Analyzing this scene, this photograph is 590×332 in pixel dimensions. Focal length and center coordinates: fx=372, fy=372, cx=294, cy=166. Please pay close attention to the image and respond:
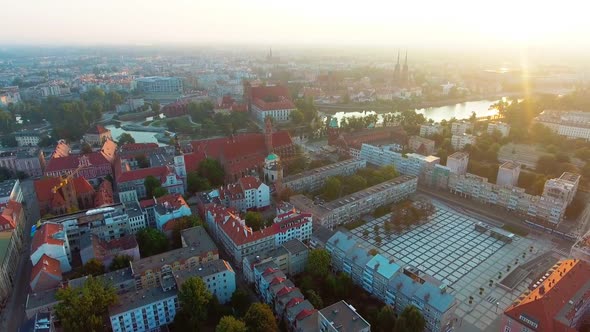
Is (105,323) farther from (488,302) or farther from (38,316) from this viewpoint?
(488,302)

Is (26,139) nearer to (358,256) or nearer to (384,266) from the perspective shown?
(358,256)

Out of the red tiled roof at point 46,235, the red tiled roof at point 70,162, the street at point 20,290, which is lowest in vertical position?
the street at point 20,290

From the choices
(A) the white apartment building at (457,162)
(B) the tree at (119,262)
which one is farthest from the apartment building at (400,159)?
(B) the tree at (119,262)

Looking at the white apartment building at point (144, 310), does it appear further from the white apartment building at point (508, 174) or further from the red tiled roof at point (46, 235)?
the white apartment building at point (508, 174)

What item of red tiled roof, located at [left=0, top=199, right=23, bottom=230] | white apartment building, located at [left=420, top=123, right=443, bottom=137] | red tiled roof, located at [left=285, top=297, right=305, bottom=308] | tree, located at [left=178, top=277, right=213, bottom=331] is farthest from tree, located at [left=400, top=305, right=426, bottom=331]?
white apartment building, located at [left=420, top=123, right=443, bottom=137]

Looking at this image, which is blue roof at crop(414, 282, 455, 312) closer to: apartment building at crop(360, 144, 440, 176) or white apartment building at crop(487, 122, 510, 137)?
apartment building at crop(360, 144, 440, 176)

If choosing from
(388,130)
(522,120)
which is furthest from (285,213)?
(522,120)

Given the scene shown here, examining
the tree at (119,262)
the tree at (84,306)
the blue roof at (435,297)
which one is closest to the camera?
the tree at (84,306)
